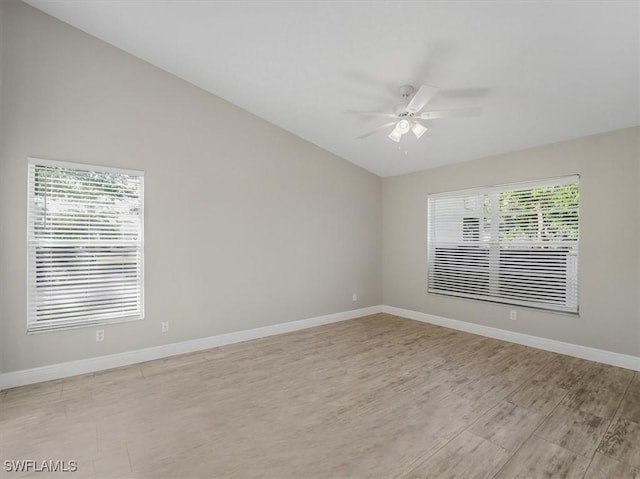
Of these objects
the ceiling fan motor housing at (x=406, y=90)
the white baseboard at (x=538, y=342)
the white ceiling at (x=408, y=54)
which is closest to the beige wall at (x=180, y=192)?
the white ceiling at (x=408, y=54)

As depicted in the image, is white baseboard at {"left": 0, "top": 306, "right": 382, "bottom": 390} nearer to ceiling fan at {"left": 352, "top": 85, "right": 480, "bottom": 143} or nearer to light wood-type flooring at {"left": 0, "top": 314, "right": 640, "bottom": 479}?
light wood-type flooring at {"left": 0, "top": 314, "right": 640, "bottom": 479}

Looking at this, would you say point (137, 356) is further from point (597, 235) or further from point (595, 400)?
point (597, 235)

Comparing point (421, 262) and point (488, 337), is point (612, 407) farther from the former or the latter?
point (421, 262)

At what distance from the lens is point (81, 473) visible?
1.91 m

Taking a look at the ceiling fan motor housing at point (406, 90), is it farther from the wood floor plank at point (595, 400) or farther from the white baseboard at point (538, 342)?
the white baseboard at point (538, 342)

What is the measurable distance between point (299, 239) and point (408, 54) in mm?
2984

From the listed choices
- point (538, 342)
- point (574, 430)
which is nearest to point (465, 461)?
point (574, 430)

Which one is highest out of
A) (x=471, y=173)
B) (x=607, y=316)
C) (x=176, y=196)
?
(x=471, y=173)

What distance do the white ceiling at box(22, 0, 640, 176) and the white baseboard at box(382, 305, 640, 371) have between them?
2.59 meters

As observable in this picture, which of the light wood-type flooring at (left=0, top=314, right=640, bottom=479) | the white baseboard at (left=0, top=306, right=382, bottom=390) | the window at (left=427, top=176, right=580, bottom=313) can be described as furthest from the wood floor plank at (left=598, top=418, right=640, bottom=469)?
the white baseboard at (left=0, top=306, right=382, bottom=390)

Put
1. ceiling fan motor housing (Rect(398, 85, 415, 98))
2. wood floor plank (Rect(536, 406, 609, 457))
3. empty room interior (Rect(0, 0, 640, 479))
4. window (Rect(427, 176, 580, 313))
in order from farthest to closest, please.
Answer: window (Rect(427, 176, 580, 313))
ceiling fan motor housing (Rect(398, 85, 415, 98))
empty room interior (Rect(0, 0, 640, 479))
wood floor plank (Rect(536, 406, 609, 457))

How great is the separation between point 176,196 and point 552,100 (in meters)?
4.34

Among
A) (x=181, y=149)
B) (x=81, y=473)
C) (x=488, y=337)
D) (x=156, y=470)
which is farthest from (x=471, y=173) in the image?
(x=81, y=473)

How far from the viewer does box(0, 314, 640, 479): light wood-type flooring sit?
200 cm
